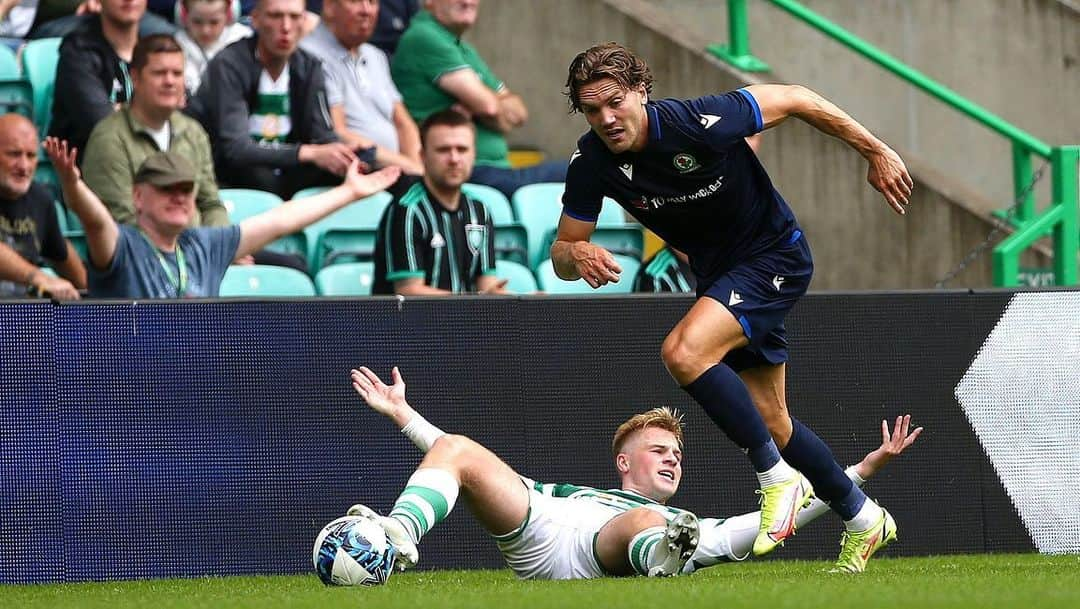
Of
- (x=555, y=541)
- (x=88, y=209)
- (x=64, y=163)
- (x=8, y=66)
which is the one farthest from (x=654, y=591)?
(x=8, y=66)

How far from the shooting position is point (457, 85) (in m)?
11.6

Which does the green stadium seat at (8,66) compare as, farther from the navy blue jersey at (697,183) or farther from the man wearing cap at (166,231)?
the navy blue jersey at (697,183)

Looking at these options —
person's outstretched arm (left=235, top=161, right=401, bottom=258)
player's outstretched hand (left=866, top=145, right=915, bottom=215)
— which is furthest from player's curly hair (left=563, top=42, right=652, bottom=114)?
person's outstretched arm (left=235, top=161, right=401, bottom=258)

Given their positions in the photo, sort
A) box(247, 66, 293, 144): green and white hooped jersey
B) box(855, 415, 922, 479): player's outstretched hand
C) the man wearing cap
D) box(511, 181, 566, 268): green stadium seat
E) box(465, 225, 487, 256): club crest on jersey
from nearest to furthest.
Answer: box(855, 415, 922, 479): player's outstretched hand < the man wearing cap < box(465, 225, 487, 256): club crest on jersey < box(247, 66, 293, 144): green and white hooped jersey < box(511, 181, 566, 268): green stadium seat

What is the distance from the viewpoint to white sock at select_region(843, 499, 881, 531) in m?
6.81

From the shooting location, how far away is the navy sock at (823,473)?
6727 millimetres

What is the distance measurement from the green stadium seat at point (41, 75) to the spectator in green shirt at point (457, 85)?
7.54 feet

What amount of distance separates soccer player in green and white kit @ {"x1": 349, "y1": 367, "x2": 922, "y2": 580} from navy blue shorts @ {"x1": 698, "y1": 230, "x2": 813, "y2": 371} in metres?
0.62

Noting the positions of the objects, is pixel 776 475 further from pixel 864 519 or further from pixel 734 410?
pixel 864 519

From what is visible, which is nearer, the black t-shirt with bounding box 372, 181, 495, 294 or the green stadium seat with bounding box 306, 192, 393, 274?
the black t-shirt with bounding box 372, 181, 495, 294

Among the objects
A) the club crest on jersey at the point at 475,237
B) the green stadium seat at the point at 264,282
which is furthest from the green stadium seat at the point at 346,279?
the club crest on jersey at the point at 475,237

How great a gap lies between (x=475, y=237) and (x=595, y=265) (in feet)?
11.3

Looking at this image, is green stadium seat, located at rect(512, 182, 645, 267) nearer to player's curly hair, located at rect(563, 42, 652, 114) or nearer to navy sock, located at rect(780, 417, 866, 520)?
navy sock, located at rect(780, 417, 866, 520)

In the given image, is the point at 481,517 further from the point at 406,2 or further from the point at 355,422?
the point at 406,2
